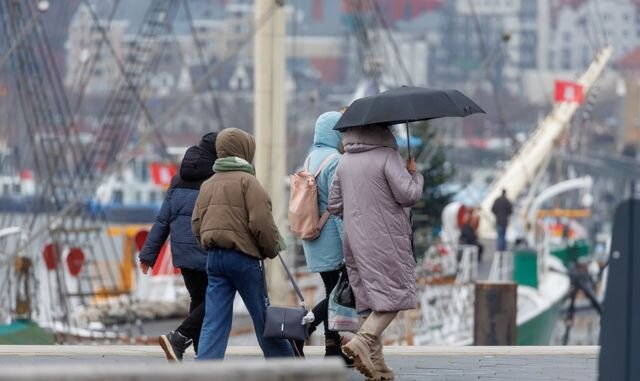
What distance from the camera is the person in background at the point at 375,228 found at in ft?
33.2

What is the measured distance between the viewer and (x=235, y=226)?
10.0 meters

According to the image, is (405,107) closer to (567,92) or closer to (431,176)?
(431,176)

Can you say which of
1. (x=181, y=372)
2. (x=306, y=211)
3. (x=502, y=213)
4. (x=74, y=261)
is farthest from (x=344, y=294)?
(x=502, y=213)

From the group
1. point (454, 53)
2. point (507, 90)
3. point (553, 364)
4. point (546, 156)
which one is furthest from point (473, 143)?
point (553, 364)

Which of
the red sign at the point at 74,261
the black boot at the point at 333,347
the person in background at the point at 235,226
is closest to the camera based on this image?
the person in background at the point at 235,226

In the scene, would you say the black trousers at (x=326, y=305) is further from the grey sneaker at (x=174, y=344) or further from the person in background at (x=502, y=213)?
the person in background at (x=502, y=213)

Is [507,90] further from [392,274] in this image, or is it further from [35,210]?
[392,274]

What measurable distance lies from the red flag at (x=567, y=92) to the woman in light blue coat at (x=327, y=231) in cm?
4025

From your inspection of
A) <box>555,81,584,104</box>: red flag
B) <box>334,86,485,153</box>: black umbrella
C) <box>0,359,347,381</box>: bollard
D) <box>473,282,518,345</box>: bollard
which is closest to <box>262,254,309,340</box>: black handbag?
<box>334,86,485,153</box>: black umbrella

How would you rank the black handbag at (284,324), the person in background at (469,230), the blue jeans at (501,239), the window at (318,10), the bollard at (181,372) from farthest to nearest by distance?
1. the window at (318,10)
2. the person in background at (469,230)
3. the blue jeans at (501,239)
4. the black handbag at (284,324)
5. the bollard at (181,372)

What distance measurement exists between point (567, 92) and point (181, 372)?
46575 mm

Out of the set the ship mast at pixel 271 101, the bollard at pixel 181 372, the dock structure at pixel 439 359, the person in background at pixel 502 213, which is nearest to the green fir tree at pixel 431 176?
the person in background at pixel 502 213

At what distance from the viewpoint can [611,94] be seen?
461 ft

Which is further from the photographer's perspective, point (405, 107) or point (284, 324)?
point (405, 107)
